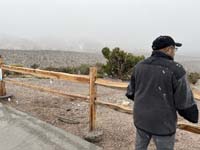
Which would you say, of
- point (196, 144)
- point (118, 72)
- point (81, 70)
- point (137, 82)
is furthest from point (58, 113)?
point (81, 70)

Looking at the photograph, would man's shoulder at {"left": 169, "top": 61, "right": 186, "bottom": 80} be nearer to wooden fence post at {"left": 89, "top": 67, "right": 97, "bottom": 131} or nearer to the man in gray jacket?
the man in gray jacket

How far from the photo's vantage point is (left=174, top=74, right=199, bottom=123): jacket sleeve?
3596mm

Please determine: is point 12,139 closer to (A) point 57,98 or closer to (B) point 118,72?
(A) point 57,98

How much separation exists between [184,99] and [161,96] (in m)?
0.25

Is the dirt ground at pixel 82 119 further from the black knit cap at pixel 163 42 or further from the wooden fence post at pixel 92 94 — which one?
the black knit cap at pixel 163 42

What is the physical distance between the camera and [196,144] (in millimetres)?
6125

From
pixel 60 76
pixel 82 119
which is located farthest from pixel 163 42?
pixel 82 119

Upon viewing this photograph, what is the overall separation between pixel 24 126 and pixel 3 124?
1.64ft

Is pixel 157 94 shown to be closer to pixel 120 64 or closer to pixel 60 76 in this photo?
pixel 60 76

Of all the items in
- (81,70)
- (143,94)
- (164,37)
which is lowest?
(81,70)

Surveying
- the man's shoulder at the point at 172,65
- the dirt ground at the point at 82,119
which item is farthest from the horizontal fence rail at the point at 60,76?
the man's shoulder at the point at 172,65

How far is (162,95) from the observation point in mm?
3721

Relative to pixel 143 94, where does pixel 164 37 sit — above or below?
above

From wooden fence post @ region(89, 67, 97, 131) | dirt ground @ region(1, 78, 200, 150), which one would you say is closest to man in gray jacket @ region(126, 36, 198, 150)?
dirt ground @ region(1, 78, 200, 150)
